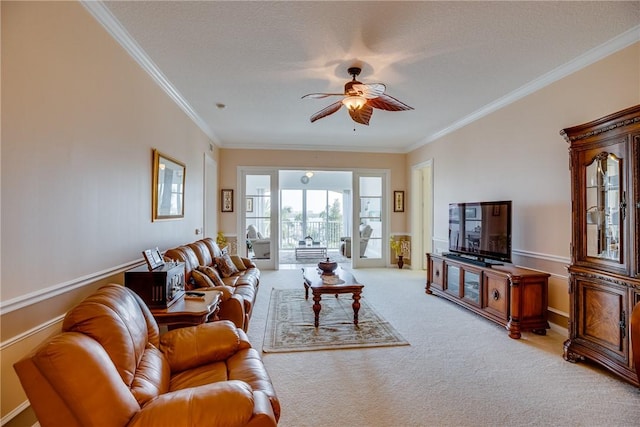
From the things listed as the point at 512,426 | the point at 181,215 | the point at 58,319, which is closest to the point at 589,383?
the point at 512,426

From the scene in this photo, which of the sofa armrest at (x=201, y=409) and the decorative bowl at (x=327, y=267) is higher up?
the decorative bowl at (x=327, y=267)

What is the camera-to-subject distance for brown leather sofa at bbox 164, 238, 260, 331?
289 centimetres

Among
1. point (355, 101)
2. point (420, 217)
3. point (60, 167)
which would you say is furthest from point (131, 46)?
point (420, 217)

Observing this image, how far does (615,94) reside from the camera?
2.81 meters

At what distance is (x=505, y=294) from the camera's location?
346 centimetres

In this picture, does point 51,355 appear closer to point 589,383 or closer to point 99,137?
point 99,137

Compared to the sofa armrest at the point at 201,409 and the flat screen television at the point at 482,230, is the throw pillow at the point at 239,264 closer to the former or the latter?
A: the flat screen television at the point at 482,230

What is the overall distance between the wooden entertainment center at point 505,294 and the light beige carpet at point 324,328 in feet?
3.92

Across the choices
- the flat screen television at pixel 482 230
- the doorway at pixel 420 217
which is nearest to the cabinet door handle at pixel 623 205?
the flat screen television at pixel 482 230

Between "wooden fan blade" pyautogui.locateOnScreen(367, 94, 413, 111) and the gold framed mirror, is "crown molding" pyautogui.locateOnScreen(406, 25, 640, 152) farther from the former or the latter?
the gold framed mirror

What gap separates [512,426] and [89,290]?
2903 mm

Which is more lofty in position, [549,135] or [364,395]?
[549,135]

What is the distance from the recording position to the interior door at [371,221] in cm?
729

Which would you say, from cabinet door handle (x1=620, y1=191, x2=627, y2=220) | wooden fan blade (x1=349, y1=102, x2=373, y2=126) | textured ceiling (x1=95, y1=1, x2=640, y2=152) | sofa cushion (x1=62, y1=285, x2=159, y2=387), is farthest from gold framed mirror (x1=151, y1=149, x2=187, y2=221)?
cabinet door handle (x1=620, y1=191, x2=627, y2=220)
